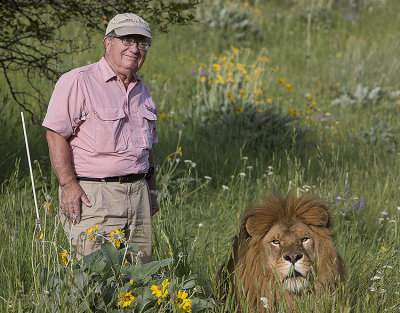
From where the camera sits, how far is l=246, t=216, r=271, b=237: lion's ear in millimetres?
3859

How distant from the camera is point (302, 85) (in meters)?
11.5

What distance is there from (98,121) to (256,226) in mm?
1169

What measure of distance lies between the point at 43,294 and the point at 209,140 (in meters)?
4.87

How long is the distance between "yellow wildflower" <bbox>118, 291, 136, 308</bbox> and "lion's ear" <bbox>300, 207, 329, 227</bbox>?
1.24m

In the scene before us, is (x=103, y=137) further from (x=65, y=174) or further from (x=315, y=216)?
(x=315, y=216)

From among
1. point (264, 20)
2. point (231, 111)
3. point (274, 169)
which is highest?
point (264, 20)

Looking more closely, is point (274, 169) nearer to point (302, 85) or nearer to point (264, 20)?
point (302, 85)

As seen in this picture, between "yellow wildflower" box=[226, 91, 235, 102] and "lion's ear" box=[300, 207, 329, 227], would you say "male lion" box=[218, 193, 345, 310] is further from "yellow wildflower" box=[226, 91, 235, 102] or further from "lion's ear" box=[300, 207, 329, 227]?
"yellow wildflower" box=[226, 91, 235, 102]

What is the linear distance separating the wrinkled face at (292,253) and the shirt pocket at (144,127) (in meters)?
0.99

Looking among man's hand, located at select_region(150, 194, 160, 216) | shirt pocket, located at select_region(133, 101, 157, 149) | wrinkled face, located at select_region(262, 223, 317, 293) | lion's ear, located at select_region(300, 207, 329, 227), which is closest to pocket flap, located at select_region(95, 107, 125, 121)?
shirt pocket, located at select_region(133, 101, 157, 149)

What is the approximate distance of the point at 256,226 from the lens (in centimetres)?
387

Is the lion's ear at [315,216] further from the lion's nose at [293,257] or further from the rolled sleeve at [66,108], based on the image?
the rolled sleeve at [66,108]

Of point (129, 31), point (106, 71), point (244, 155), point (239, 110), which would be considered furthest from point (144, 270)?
point (239, 110)

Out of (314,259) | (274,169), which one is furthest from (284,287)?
(274,169)
